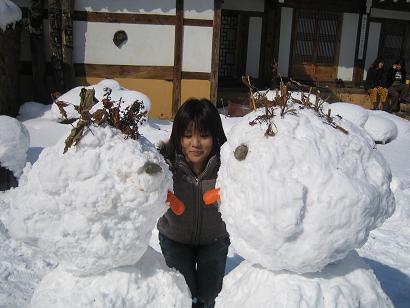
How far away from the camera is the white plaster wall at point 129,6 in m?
7.77

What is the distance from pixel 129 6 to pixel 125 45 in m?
0.72

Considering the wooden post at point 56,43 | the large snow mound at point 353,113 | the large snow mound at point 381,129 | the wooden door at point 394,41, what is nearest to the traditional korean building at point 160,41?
the wooden post at point 56,43

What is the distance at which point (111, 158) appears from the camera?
1.64 metres

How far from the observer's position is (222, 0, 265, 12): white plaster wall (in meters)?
10.5

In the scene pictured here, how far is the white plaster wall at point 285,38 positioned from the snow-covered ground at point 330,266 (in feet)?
10.2

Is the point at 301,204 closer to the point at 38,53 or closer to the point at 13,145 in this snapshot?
the point at 13,145

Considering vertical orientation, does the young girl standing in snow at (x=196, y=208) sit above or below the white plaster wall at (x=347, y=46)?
below

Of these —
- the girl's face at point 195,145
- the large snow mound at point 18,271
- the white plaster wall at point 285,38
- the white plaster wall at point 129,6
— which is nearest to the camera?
the girl's face at point 195,145

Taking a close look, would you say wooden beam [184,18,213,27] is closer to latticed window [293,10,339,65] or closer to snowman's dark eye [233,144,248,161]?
latticed window [293,10,339,65]

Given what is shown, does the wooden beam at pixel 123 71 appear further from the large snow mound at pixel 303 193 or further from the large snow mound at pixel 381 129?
the large snow mound at pixel 303 193

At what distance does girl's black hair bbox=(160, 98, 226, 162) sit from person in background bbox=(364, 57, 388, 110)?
30.8 ft

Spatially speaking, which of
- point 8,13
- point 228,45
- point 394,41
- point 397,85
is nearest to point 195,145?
point 8,13

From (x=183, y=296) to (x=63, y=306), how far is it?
1.70 feet

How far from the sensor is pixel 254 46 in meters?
10.9
